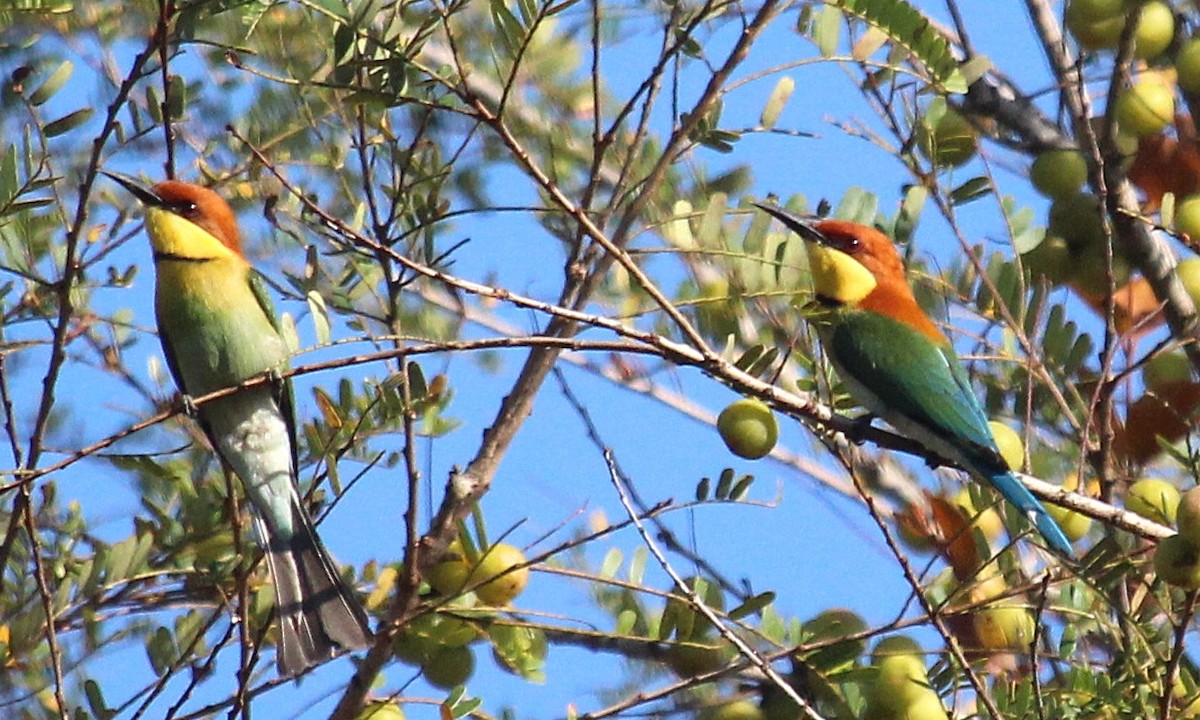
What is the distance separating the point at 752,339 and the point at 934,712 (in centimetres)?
85

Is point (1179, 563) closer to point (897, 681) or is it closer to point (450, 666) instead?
point (897, 681)

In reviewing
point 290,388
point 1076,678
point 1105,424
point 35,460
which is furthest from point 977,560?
point 35,460

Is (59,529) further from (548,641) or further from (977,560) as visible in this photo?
(977,560)

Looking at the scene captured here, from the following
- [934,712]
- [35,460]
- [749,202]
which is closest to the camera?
[35,460]

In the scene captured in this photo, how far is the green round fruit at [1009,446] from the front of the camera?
2.60 m

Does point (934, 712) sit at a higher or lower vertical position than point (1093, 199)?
lower

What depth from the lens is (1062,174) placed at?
3.07 meters

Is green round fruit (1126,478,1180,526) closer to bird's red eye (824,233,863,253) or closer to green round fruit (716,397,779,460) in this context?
green round fruit (716,397,779,460)

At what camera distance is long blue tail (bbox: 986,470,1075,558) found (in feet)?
7.73

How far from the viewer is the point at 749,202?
2.75 metres

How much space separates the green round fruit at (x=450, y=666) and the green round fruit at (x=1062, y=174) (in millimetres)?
1434

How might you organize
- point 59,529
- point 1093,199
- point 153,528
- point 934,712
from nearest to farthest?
1. point 934,712
2. point 153,528
3. point 59,529
4. point 1093,199

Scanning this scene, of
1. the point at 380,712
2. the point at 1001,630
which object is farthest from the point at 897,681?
the point at 380,712

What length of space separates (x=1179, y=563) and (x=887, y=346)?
3.63 feet
